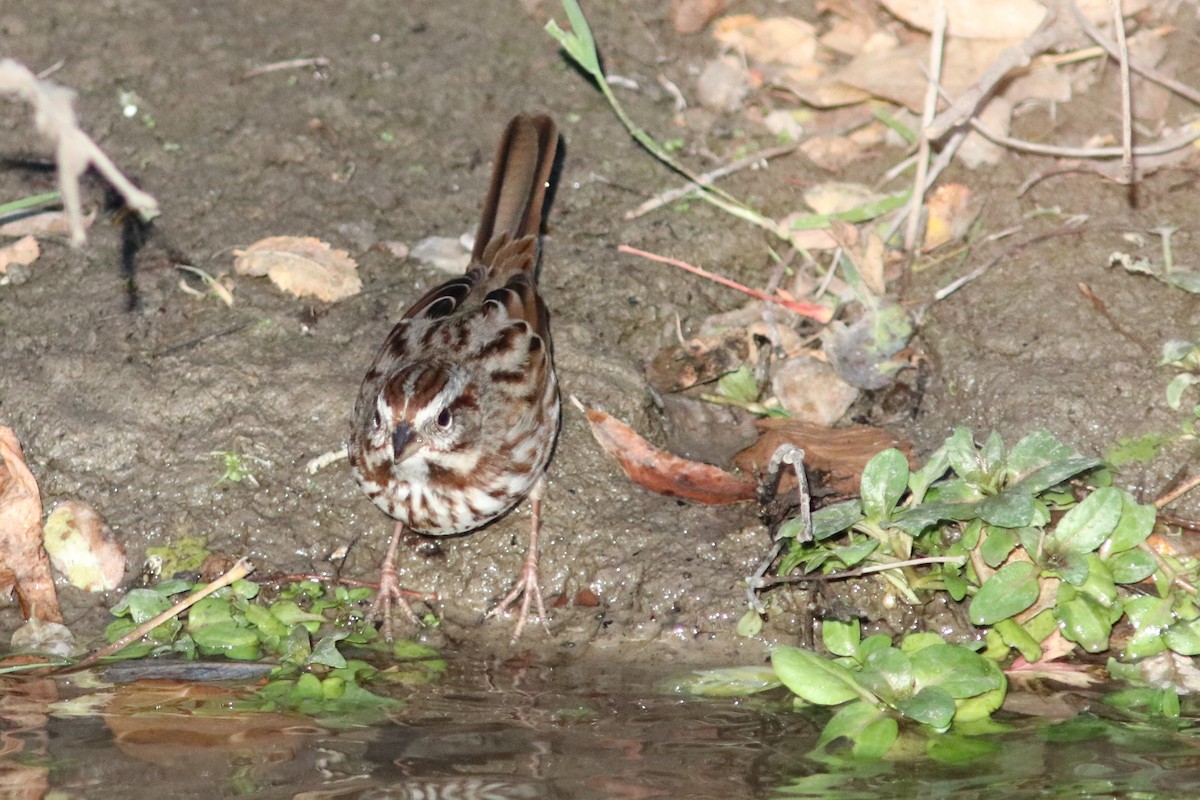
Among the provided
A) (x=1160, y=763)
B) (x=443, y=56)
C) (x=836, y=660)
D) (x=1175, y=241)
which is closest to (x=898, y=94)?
(x=1175, y=241)

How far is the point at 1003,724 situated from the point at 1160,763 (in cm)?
49

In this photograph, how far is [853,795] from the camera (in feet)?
11.1

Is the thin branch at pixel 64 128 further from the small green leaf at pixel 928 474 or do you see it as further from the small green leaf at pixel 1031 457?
the small green leaf at pixel 1031 457

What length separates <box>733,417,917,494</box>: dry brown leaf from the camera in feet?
16.0

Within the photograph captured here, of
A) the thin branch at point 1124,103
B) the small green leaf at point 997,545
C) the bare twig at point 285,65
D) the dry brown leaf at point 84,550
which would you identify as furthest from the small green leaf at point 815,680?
the bare twig at point 285,65

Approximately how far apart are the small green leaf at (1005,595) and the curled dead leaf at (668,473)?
1.00m

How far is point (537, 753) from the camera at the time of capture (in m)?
3.69

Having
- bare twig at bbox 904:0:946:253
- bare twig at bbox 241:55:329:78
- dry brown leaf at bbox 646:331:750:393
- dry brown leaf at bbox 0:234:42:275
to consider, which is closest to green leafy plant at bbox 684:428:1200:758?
dry brown leaf at bbox 646:331:750:393

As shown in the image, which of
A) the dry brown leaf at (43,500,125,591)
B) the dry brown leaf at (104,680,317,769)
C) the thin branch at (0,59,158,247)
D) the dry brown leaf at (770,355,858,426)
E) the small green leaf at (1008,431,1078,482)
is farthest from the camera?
the dry brown leaf at (770,355,858,426)

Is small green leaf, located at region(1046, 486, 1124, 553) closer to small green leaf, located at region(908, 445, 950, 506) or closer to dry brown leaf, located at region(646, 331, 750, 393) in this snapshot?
small green leaf, located at region(908, 445, 950, 506)

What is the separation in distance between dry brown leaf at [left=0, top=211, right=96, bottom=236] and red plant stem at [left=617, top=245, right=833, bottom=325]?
2.47 meters

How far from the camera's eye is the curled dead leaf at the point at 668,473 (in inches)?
194

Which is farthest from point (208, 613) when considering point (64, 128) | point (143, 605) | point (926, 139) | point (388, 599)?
point (926, 139)

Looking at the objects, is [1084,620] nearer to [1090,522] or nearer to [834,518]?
[1090,522]
